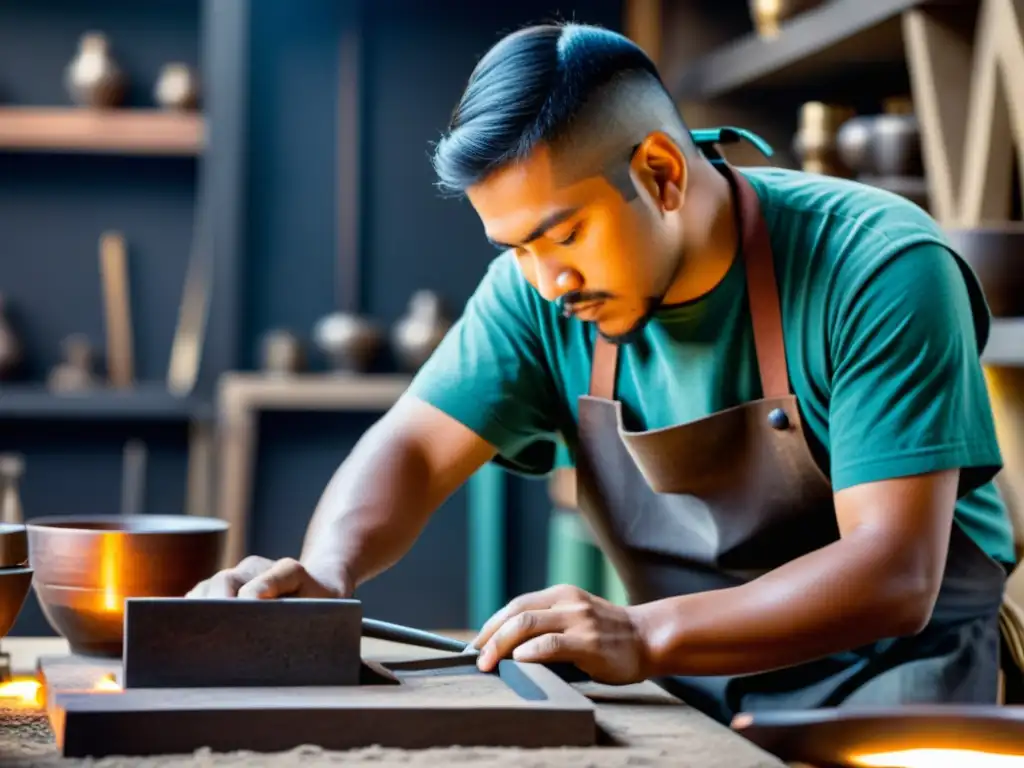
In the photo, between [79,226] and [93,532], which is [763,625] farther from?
[79,226]

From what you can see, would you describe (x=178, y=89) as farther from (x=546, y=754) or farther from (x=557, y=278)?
(x=546, y=754)

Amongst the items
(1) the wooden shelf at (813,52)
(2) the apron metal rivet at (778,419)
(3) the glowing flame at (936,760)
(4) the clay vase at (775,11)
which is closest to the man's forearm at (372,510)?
(2) the apron metal rivet at (778,419)

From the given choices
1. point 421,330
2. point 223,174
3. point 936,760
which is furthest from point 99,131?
Result: point 936,760

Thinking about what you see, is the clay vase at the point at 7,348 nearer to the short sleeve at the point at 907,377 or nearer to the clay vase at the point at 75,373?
the clay vase at the point at 75,373

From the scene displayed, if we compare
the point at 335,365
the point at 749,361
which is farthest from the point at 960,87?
the point at 335,365

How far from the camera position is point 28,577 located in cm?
149

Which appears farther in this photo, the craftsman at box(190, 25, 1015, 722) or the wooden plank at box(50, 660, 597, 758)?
the craftsman at box(190, 25, 1015, 722)

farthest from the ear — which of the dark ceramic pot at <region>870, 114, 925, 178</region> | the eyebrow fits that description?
the dark ceramic pot at <region>870, 114, 925, 178</region>

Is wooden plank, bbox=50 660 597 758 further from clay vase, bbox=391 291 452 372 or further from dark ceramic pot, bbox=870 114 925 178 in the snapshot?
clay vase, bbox=391 291 452 372

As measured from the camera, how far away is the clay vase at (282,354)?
5.07 metres

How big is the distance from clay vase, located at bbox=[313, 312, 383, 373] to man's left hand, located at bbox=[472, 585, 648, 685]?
143 inches

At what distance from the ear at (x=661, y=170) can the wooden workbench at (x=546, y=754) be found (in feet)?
2.30

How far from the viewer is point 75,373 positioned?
5027 mm

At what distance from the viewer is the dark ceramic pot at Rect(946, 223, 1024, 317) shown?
8.91 feet
